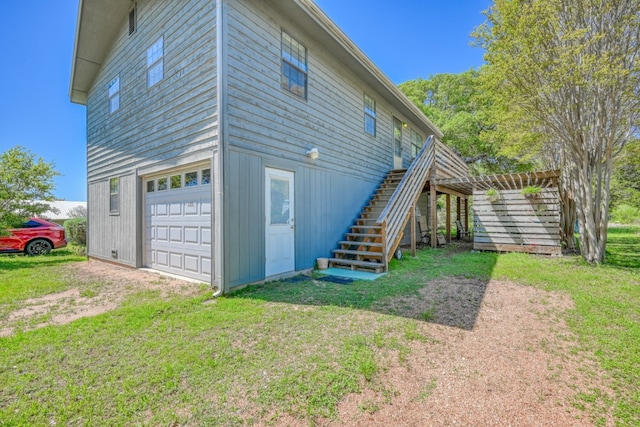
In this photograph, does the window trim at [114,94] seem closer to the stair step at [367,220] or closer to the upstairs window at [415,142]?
the stair step at [367,220]

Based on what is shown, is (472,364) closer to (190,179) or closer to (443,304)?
(443,304)

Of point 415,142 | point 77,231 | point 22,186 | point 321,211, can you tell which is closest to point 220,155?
point 321,211

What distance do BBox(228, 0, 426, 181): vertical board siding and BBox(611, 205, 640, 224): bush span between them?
22.6m

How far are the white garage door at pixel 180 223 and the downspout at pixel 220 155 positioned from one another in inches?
21.6

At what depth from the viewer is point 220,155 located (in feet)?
14.7

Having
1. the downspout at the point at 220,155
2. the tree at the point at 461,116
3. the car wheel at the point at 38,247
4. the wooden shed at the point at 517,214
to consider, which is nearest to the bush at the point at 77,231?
the car wheel at the point at 38,247

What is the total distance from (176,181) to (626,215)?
92.4 ft

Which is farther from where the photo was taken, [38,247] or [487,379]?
[38,247]

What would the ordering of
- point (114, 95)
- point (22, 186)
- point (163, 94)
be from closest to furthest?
1. point (163, 94)
2. point (114, 95)
3. point (22, 186)

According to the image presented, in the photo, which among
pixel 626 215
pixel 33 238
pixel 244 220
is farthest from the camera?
pixel 626 215

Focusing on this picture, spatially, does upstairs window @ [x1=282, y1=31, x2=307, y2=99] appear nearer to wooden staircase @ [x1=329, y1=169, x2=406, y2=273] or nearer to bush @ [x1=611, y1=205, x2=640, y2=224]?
wooden staircase @ [x1=329, y1=169, x2=406, y2=273]

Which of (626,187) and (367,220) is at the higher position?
(626,187)

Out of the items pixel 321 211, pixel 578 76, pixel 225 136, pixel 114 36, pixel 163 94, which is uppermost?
pixel 114 36

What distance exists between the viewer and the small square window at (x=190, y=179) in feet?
17.7
